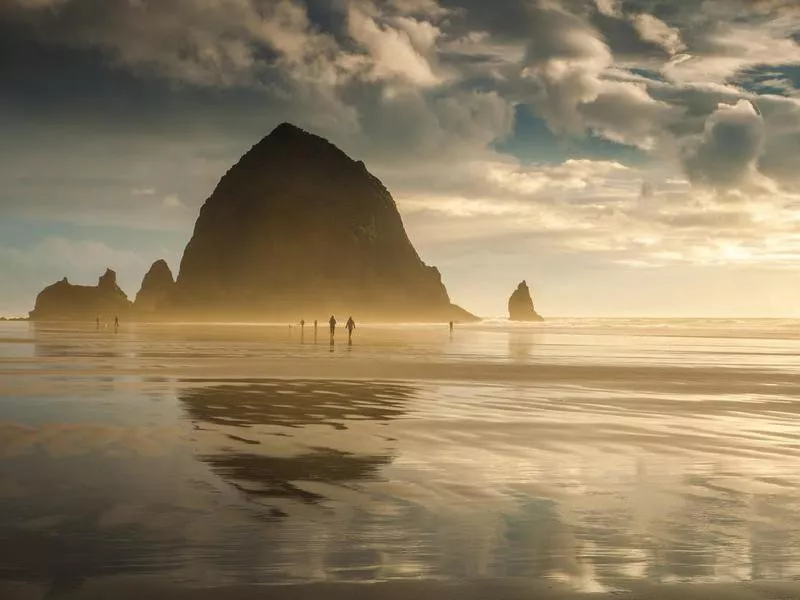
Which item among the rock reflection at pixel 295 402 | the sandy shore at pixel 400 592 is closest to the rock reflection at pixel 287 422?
the rock reflection at pixel 295 402

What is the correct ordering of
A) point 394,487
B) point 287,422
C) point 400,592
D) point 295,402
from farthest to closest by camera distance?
point 295,402
point 287,422
point 394,487
point 400,592

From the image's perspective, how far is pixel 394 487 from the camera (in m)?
9.66

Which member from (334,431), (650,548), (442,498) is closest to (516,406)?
(334,431)

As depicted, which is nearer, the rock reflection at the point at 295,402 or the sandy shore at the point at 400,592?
the sandy shore at the point at 400,592

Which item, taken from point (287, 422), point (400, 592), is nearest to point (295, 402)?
point (287, 422)

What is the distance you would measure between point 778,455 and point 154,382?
707 inches

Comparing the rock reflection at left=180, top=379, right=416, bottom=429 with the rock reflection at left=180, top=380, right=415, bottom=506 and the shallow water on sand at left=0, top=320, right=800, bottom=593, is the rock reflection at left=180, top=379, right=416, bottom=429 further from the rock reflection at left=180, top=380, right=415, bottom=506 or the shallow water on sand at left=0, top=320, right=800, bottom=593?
the shallow water on sand at left=0, top=320, right=800, bottom=593

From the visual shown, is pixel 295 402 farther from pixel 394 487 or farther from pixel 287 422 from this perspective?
pixel 394 487

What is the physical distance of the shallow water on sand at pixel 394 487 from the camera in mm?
6469

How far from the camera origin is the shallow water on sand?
6469mm

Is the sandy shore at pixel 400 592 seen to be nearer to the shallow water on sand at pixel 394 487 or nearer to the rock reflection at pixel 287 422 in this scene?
the shallow water on sand at pixel 394 487

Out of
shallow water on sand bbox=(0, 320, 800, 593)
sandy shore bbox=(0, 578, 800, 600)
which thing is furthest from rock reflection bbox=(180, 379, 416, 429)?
sandy shore bbox=(0, 578, 800, 600)

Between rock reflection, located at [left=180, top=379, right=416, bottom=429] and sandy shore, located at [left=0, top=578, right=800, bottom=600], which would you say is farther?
rock reflection, located at [left=180, top=379, right=416, bottom=429]

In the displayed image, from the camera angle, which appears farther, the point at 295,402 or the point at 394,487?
the point at 295,402
